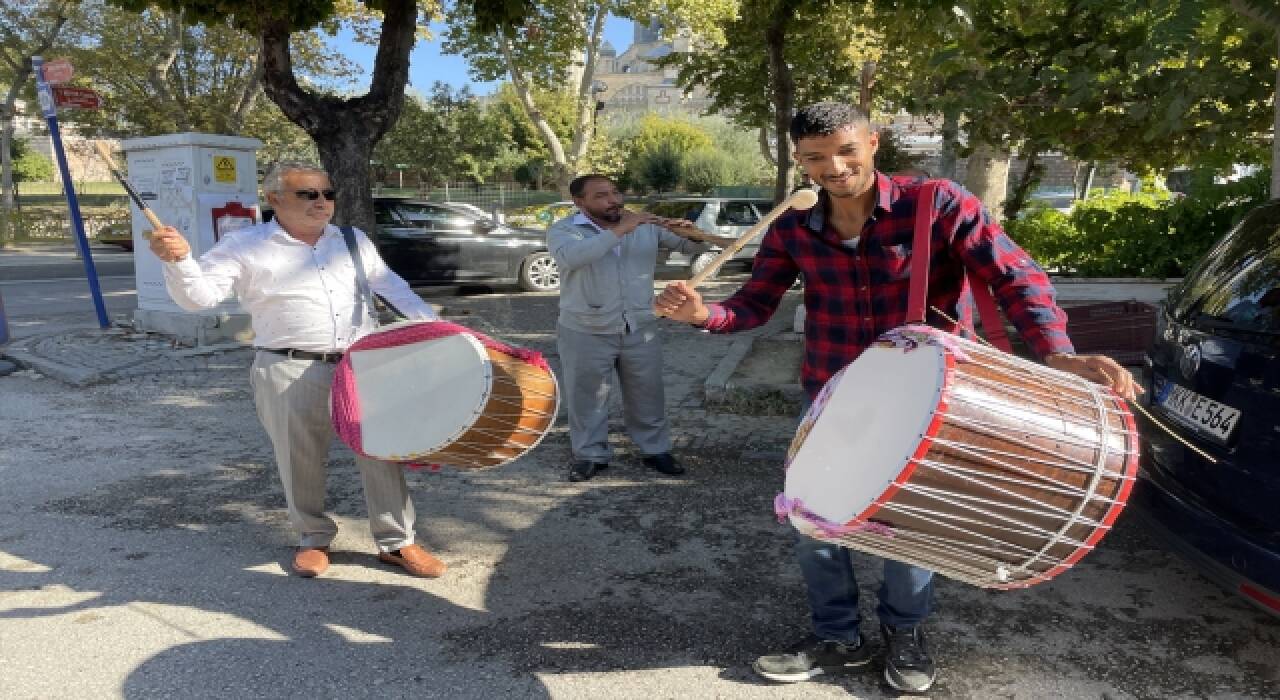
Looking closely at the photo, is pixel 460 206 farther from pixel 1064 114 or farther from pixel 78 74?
pixel 78 74

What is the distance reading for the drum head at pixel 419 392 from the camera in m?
3.39

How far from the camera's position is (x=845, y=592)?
302cm

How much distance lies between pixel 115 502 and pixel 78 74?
2648 centimetres

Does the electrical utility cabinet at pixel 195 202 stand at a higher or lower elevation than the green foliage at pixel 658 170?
lower

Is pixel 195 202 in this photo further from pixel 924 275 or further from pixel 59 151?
Answer: pixel 924 275

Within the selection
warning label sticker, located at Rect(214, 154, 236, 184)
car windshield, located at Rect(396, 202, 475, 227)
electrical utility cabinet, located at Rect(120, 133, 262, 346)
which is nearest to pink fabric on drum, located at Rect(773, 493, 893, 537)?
electrical utility cabinet, located at Rect(120, 133, 262, 346)

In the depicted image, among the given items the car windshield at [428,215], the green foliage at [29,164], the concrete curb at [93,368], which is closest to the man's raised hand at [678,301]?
the concrete curb at [93,368]

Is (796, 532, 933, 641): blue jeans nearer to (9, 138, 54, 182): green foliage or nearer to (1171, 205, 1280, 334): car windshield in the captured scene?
(1171, 205, 1280, 334): car windshield

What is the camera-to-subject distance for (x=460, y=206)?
46.1 ft

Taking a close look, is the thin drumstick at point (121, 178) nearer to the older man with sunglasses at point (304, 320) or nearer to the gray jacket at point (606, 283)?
the older man with sunglasses at point (304, 320)

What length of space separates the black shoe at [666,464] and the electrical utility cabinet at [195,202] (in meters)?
5.24

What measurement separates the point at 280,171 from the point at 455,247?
10001 millimetres

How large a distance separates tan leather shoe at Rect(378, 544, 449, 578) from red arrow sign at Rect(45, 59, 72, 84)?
784cm

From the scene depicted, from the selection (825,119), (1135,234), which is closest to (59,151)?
(825,119)
